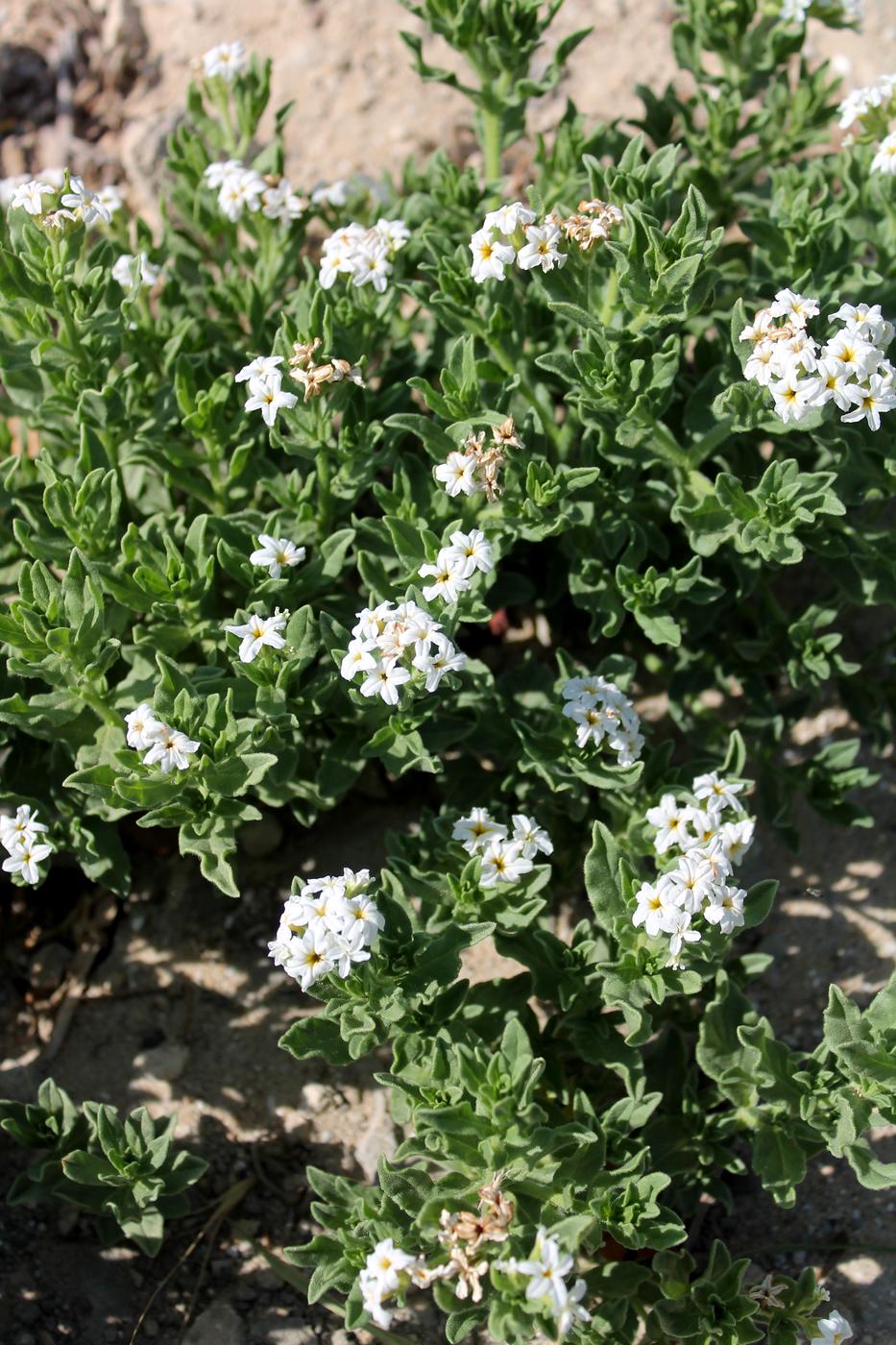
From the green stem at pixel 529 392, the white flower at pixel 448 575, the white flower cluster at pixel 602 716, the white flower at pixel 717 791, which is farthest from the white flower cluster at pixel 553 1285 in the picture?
the green stem at pixel 529 392

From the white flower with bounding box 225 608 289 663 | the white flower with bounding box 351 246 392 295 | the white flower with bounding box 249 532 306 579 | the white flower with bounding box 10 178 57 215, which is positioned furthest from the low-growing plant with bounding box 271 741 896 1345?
the white flower with bounding box 10 178 57 215

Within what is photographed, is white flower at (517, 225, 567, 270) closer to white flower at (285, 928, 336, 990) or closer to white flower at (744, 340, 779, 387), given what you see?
white flower at (744, 340, 779, 387)

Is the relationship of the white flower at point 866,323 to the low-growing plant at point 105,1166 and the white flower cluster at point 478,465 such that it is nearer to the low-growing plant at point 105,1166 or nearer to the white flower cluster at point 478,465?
the white flower cluster at point 478,465

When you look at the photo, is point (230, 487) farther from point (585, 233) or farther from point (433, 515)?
point (585, 233)

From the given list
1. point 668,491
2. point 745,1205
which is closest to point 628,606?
point 668,491

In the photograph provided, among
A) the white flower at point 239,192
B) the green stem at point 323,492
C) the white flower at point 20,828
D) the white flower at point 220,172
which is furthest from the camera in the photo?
the white flower at point 220,172

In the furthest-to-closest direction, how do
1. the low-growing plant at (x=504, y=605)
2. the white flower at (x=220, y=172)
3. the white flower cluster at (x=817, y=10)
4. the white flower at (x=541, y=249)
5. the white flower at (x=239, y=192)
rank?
the white flower cluster at (x=817, y=10)
the white flower at (x=220, y=172)
the white flower at (x=239, y=192)
the white flower at (x=541, y=249)
the low-growing plant at (x=504, y=605)

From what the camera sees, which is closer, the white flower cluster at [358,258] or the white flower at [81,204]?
the white flower at [81,204]
